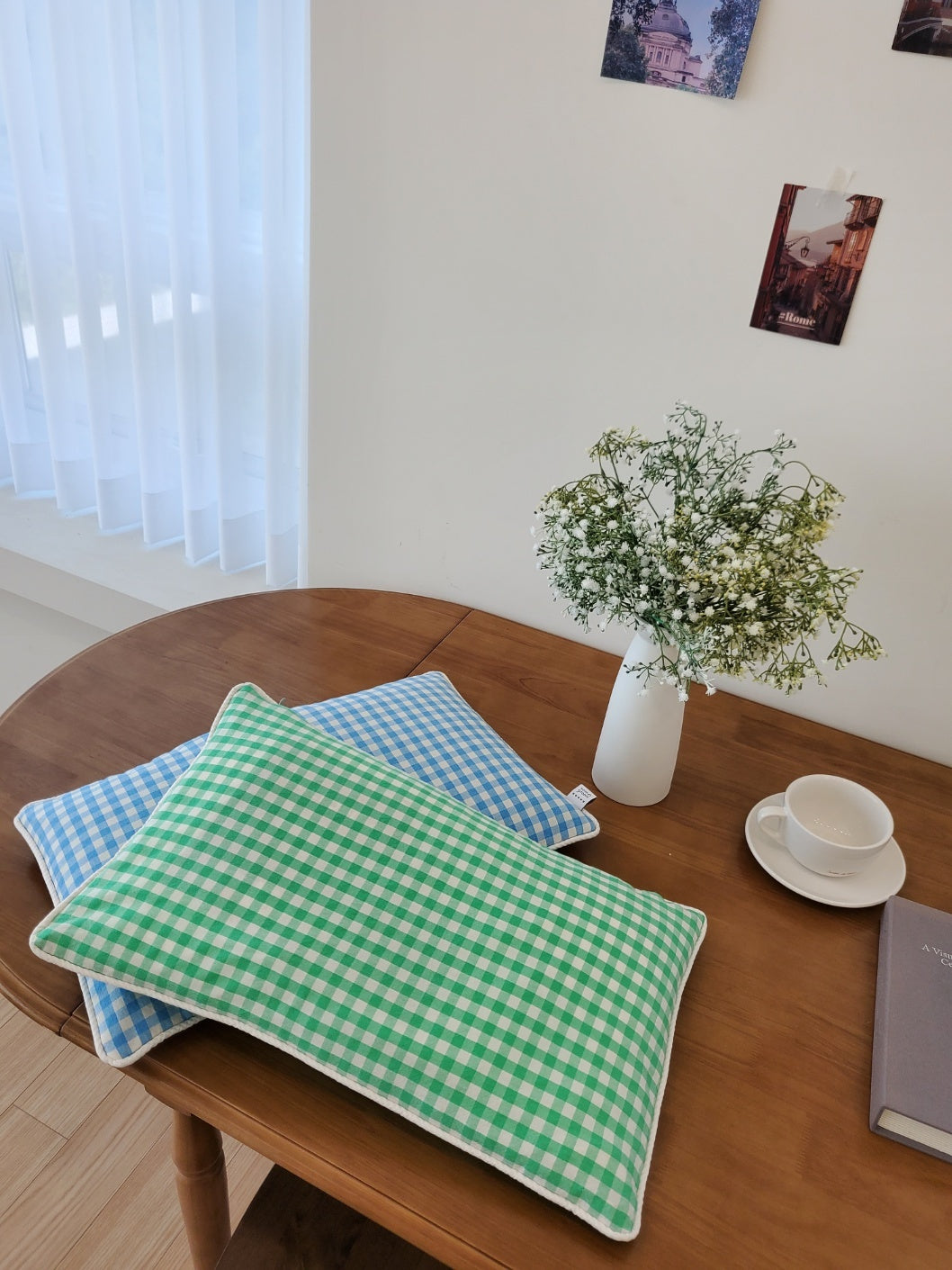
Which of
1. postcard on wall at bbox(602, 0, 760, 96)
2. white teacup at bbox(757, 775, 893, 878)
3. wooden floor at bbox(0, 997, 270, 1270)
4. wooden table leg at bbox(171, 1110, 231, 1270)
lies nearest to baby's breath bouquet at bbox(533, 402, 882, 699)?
white teacup at bbox(757, 775, 893, 878)

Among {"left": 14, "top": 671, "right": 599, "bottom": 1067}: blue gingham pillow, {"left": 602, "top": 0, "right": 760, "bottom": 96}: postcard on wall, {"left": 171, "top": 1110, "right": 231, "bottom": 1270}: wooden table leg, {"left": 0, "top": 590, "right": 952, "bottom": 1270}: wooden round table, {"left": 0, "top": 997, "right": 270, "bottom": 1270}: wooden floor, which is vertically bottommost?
{"left": 0, "top": 997, "right": 270, "bottom": 1270}: wooden floor

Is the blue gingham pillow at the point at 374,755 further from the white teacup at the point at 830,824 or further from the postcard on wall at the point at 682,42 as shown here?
the postcard on wall at the point at 682,42

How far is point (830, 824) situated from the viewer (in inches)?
38.9

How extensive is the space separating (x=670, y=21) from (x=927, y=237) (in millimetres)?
324

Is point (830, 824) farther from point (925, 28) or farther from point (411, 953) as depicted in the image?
point (925, 28)

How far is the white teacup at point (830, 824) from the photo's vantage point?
0.92 metres

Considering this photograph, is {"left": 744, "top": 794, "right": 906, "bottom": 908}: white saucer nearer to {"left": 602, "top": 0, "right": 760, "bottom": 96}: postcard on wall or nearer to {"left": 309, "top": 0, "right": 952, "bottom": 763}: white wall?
{"left": 309, "top": 0, "right": 952, "bottom": 763}: white wall

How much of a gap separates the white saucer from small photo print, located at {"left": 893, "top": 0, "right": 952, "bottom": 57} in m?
0.74

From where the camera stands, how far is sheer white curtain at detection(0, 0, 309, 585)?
4.25ft

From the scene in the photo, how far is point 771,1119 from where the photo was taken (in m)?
0.75

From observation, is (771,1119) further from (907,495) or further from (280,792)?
(907,495)

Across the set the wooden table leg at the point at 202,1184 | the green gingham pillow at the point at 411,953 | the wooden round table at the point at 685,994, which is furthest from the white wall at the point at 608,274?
the wooden table leg at the point at 202,1184

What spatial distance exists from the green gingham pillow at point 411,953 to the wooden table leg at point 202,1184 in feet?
0.82

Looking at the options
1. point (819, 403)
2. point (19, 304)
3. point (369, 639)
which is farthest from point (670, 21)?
point (19, 304)
